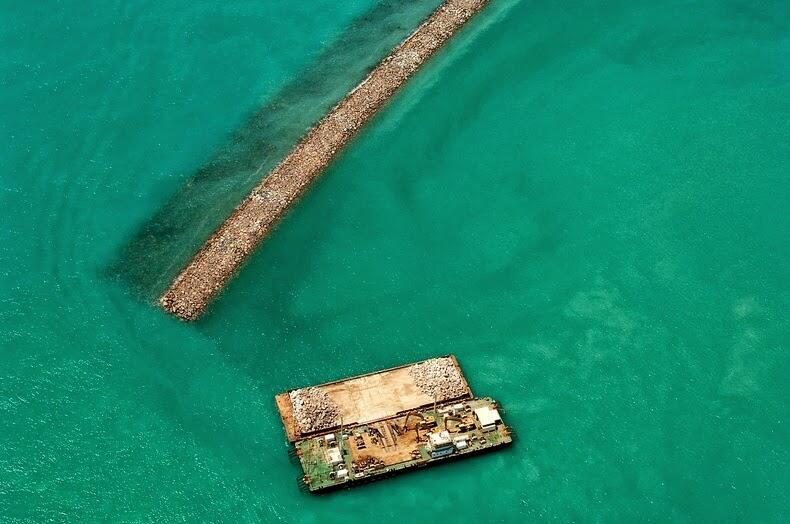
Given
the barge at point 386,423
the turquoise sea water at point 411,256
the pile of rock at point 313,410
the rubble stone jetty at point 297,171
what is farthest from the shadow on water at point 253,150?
the barge at point 386,423

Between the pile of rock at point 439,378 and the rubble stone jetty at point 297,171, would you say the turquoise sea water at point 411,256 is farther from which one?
the pile of rock at point 439,378

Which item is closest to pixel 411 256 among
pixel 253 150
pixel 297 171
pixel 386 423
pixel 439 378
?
pixel 439 378

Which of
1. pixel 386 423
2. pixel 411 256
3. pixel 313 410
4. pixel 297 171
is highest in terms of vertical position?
pixel 297 171

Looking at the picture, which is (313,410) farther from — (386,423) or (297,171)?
(297,171)

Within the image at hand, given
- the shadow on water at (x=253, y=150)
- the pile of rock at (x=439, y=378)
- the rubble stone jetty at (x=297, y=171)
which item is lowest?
the pile of rock at (x=439, y=378)

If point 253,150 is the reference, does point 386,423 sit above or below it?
below

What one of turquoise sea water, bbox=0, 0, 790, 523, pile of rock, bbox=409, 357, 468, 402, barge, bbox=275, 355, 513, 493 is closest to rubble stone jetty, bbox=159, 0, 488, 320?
turquoise sea water, bbox=0, 0, 790, 523
